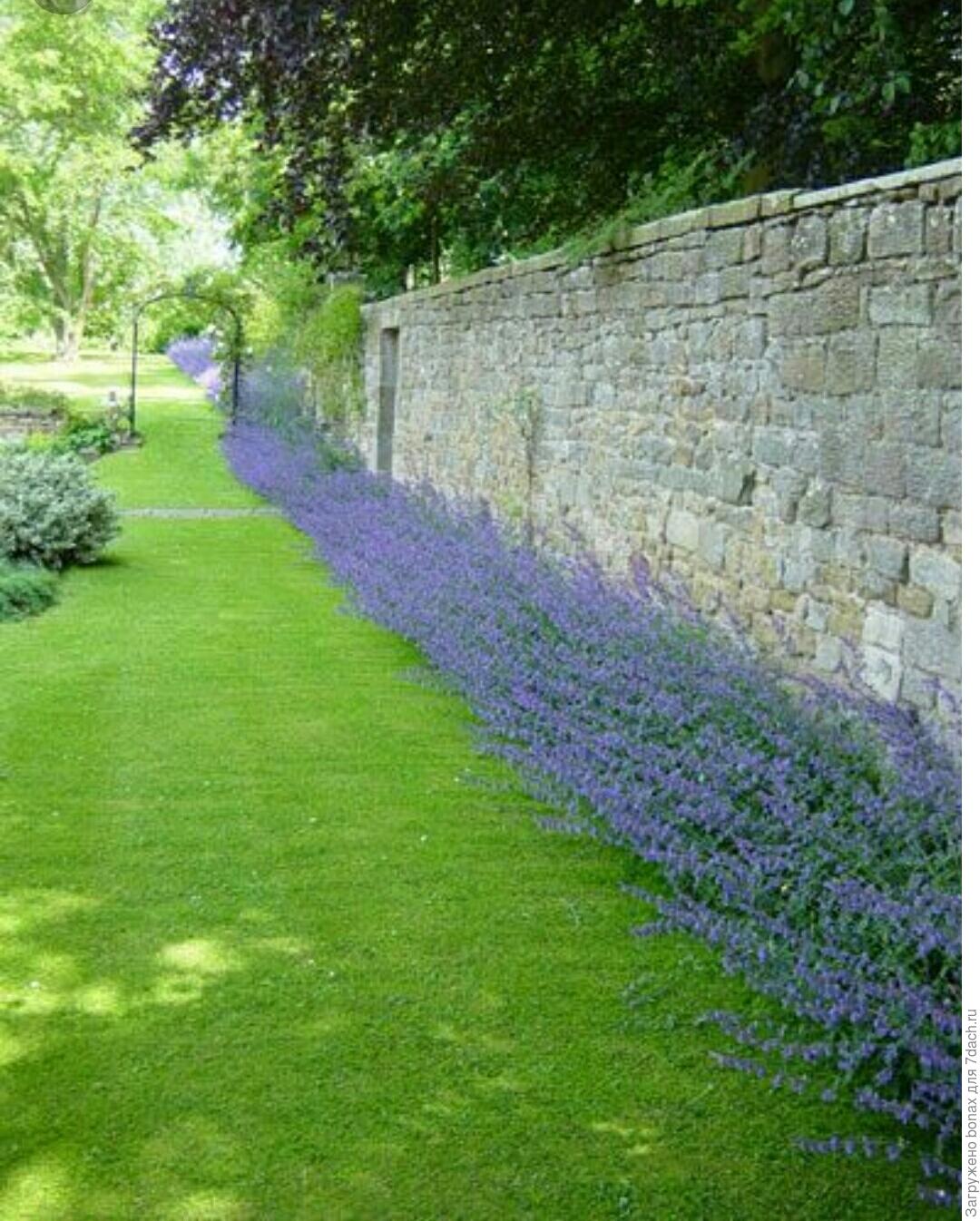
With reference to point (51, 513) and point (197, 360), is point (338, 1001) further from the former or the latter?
point (197, 360)

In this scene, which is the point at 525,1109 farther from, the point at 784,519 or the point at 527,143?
the point at 527,143

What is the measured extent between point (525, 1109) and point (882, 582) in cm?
244

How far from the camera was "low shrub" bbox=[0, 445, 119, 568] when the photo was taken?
10703 mm

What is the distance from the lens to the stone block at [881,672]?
188 inches

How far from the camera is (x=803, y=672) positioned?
5500 mm

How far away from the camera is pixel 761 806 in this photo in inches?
169

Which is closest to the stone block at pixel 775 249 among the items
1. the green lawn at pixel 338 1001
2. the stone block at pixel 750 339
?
the stone block at pixel 750 339

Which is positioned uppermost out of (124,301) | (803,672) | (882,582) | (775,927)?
(124,301)

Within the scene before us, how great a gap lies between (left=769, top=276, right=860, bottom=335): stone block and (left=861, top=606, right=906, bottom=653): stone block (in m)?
1.05

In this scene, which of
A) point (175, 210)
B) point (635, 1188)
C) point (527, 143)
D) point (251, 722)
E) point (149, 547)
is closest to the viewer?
point (635, 1188)

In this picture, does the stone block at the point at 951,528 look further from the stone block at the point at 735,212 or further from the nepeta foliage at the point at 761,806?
the stone block at the point at 735,212

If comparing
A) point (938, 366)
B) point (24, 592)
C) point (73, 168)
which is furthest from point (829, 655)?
point (73, 168)

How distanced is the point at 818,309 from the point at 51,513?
279 inches

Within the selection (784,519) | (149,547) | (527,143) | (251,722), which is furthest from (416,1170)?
(149,547)
